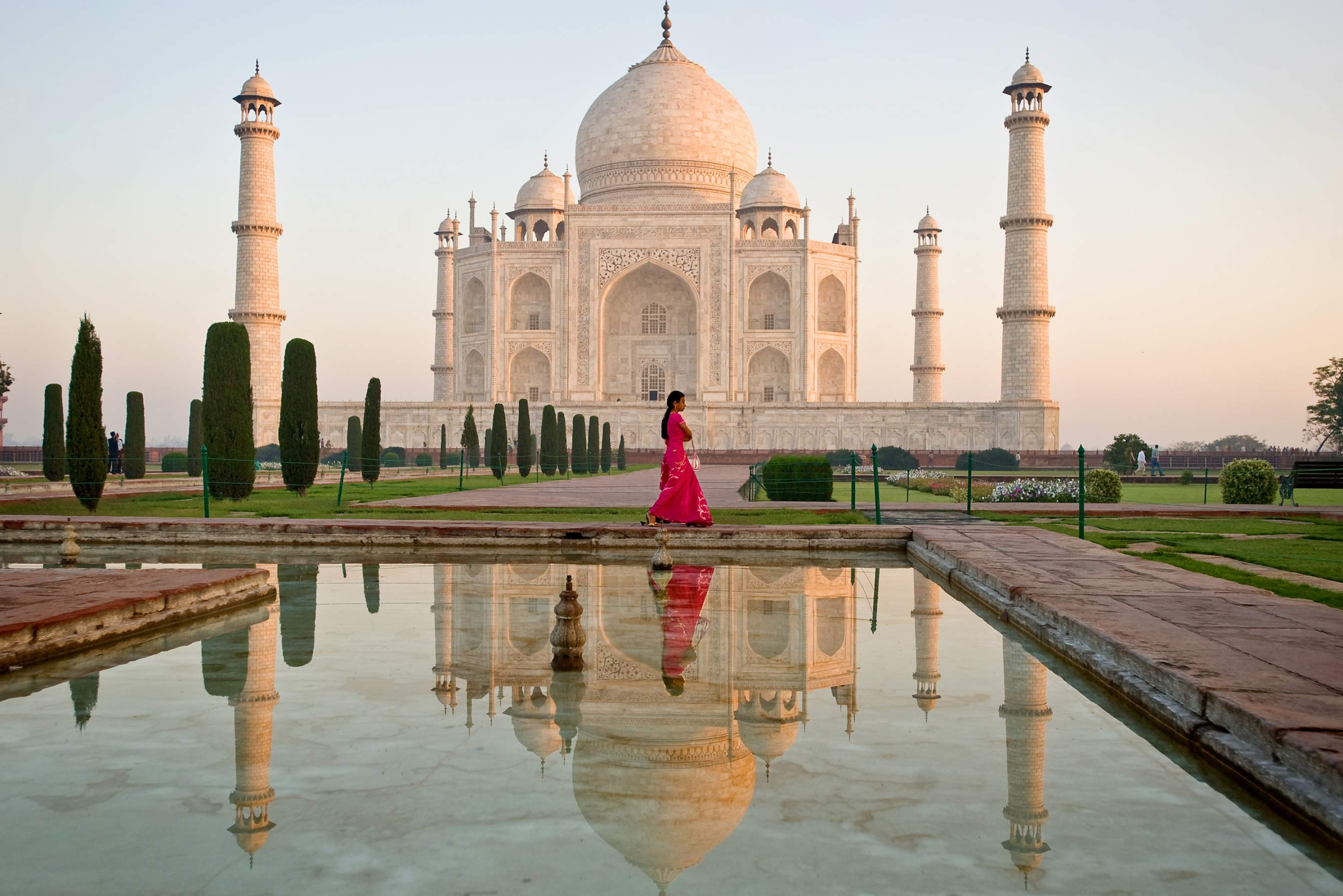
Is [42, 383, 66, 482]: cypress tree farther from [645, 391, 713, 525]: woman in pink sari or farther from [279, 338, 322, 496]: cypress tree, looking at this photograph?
[645, 391, 713, 525]: woman in pink sari

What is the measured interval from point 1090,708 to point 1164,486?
673 inches

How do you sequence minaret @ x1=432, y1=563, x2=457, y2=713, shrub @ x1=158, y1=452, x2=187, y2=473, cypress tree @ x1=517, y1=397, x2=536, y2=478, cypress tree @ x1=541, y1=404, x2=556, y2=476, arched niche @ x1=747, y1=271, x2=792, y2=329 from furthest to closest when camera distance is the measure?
arched niche @ x1=747, y1=271, x2=792, y2=329, shrub @ x1=158, y1=452, x2=187, y2=473, cypress tree @ x1=541, y1=404, x2=556, y2=476, cypress tree @ x1=517, y1=397, x2=536, y2=478, minaret @ x1=432, y1=563, x2=457, y2=713

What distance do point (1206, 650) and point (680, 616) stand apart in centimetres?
205

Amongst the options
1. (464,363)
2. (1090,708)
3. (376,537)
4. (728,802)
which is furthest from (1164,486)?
(464,363)

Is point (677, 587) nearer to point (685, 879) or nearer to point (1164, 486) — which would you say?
point (685, 879)

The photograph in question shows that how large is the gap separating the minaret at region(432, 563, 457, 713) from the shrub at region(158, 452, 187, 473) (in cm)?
1754

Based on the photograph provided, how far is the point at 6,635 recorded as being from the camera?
3.63 metres

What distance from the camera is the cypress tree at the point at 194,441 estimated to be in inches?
769

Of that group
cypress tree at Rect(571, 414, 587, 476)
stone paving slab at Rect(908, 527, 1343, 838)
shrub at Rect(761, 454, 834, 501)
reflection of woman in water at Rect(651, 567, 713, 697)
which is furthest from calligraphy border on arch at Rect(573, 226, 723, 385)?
stone paving slab at Rect(908, 527, 1343, 838)

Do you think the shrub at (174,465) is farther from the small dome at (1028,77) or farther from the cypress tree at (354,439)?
the small dome at (1028,77)

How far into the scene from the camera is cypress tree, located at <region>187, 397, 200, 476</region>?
Result: 19.5m

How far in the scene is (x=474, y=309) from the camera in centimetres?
3725

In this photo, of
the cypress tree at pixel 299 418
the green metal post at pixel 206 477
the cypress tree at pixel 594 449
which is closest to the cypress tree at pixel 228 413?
the green metal post at pixel 206 477

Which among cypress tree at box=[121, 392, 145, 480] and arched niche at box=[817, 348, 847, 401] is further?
arched niche at box=[817, 348, 847, 401]
